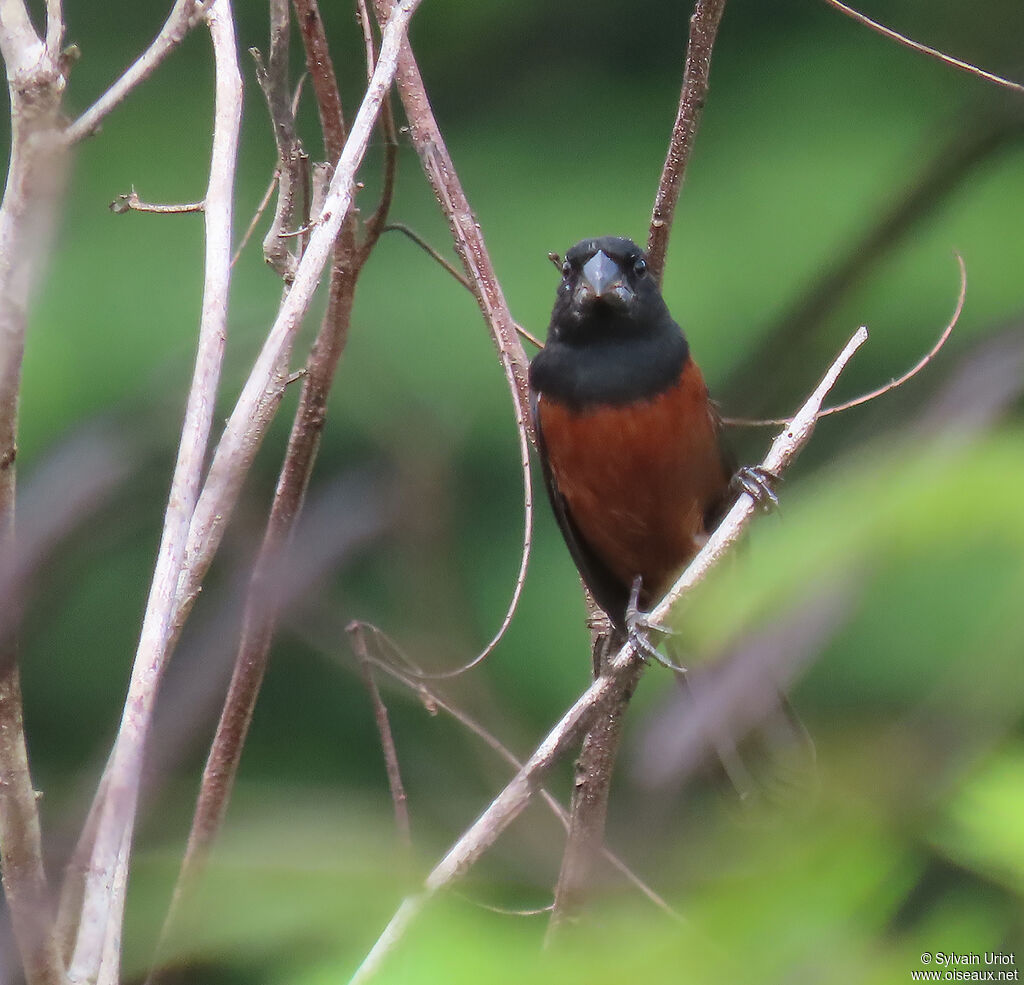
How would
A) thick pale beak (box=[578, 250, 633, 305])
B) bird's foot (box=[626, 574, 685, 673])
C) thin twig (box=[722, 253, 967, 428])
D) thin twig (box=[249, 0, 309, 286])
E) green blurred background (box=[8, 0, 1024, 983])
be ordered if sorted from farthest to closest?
thick pale beak (box=[578, 250, 633, 305]) < thin twig (box=[722, 253, 967, 428]) < thin twig (box=[249, 0, 309, 286]) < bird's foot (box=[626, 574, 685, 673]) < green blurred background (box=[8, 0, 1024, 983])

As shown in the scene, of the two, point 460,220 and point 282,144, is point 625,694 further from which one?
point 282,144

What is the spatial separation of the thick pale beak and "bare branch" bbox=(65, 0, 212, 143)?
121 centimetres

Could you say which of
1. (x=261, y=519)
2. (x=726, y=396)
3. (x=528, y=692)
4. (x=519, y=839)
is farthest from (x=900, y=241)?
(x=528, y=692)

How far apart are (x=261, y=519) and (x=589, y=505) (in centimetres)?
67

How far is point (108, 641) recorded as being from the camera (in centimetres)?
341

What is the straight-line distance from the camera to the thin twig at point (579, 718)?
1.02 metres

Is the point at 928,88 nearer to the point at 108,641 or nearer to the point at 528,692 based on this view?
the point at 528,692

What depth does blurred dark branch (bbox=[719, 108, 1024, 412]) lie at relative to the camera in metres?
1.79

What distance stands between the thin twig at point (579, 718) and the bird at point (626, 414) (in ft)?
2.95

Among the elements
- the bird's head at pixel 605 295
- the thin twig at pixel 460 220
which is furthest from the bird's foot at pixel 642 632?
the bird's head at pixel 605 295

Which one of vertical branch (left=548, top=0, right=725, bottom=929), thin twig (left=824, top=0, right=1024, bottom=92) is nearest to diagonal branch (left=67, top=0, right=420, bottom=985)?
vertical branch (left=548, top=0, right=725, bottom=929)

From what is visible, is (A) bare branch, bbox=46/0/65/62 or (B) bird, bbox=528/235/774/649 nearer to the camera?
(A) bare branch, bbox=46/0/65/62

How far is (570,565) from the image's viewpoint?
3.22m

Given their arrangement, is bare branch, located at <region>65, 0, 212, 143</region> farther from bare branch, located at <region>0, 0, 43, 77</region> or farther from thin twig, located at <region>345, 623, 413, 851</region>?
thin twig, located at <region>345, 623, 413, 851</region>
